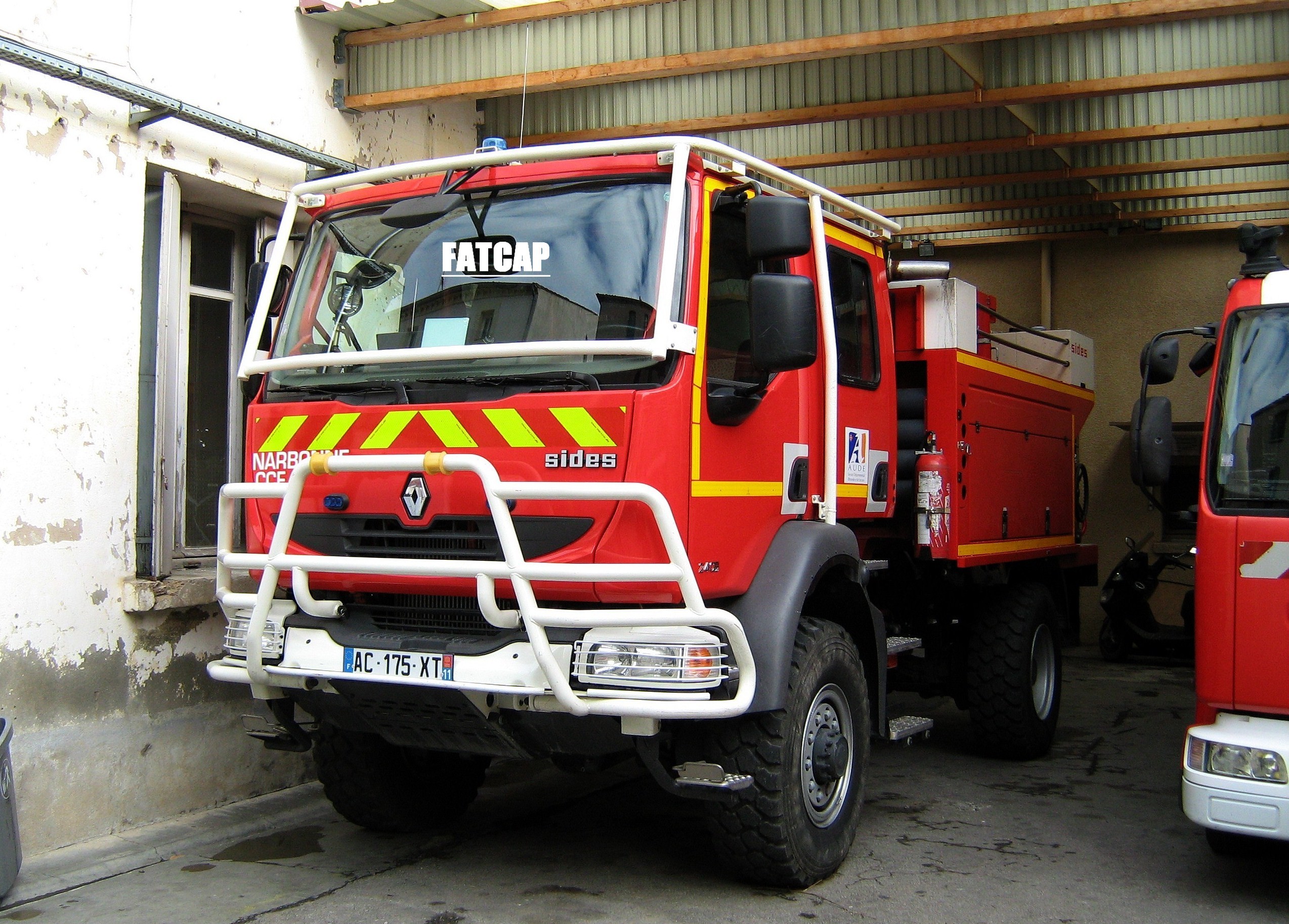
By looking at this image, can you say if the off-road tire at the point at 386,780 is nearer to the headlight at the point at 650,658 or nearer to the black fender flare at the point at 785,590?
the headlight at the point at 650,658

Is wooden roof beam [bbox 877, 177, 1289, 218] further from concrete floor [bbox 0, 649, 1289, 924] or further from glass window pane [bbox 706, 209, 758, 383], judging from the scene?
glass window pane [bbox 706, 209, 758, 383]

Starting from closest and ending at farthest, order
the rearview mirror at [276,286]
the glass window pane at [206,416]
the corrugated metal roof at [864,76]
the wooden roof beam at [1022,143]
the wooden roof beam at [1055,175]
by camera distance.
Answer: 1. the rearview mirror at [276,286]
2. the glass window pane at [206,416]
3. the corrugated metal roof at [864,76]
4. the wooden roof beam at [1022,143]
5. the wooden roof beam at [1055,175]

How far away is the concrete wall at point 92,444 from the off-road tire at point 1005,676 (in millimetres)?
3933

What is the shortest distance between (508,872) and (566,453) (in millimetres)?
1954

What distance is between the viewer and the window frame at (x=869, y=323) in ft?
17.2

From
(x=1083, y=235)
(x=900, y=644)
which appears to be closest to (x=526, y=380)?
(x=900, y=644)

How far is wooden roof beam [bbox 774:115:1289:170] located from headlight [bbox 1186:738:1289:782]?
539 cm

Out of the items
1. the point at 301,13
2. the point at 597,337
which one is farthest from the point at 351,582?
the point at 301,13

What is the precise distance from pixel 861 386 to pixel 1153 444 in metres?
1.24

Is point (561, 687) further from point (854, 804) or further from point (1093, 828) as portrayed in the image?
point (1093, 828)

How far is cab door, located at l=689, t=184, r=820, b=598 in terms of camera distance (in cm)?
427

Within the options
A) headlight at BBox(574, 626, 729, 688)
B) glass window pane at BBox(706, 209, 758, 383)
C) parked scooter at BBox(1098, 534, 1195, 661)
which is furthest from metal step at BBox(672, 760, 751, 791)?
parked scooter at BBox(1098, 534, 1195, 661)

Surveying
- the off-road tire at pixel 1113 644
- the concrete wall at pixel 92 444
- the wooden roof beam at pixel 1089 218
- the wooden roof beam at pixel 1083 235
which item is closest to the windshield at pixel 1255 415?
the concrete wall at pixel 92 444

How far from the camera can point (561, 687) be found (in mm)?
3844
